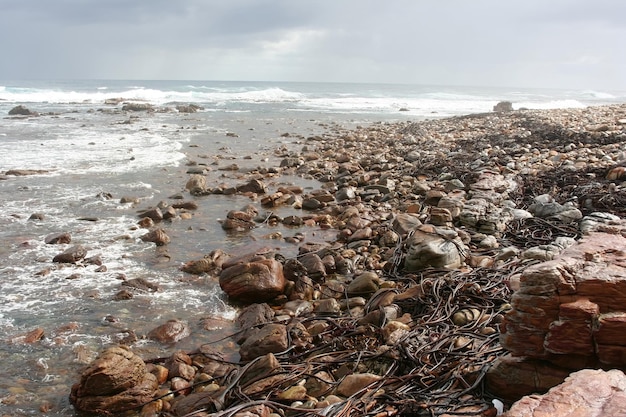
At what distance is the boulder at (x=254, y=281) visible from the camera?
5.32m

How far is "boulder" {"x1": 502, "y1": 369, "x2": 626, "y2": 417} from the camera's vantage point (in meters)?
1.91

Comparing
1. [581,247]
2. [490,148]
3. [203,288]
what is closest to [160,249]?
[203,288]

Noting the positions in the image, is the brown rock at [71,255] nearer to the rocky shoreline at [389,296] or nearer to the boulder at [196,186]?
the rocky shoreline at [389,296]

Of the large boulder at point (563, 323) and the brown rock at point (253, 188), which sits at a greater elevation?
the large boulder at point (563, 323)

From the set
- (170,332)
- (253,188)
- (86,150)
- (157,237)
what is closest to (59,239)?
(157,237)

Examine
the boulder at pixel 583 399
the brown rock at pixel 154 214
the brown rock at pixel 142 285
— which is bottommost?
the brown rock at pixel 142 285

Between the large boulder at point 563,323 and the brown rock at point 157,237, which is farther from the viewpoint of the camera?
the brown rock at point 157,237

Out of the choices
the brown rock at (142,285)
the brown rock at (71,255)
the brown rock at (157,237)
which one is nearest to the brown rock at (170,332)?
the brown rock at (142,285)

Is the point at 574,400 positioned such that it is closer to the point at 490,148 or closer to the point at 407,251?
the point at 407,251

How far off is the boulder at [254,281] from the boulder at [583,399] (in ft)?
11.8

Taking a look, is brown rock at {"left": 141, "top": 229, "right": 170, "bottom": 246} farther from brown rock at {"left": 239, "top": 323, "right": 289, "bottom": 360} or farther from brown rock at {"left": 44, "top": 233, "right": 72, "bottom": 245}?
brown rock at {"left": 239, "top": 323, "right": 289, "bottom": 360}

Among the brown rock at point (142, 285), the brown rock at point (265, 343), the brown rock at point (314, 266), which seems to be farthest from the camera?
the brown rock at point (314, 266)

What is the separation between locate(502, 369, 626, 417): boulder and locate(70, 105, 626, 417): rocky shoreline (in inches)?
15.3

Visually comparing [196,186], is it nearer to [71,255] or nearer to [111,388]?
[71,255]
